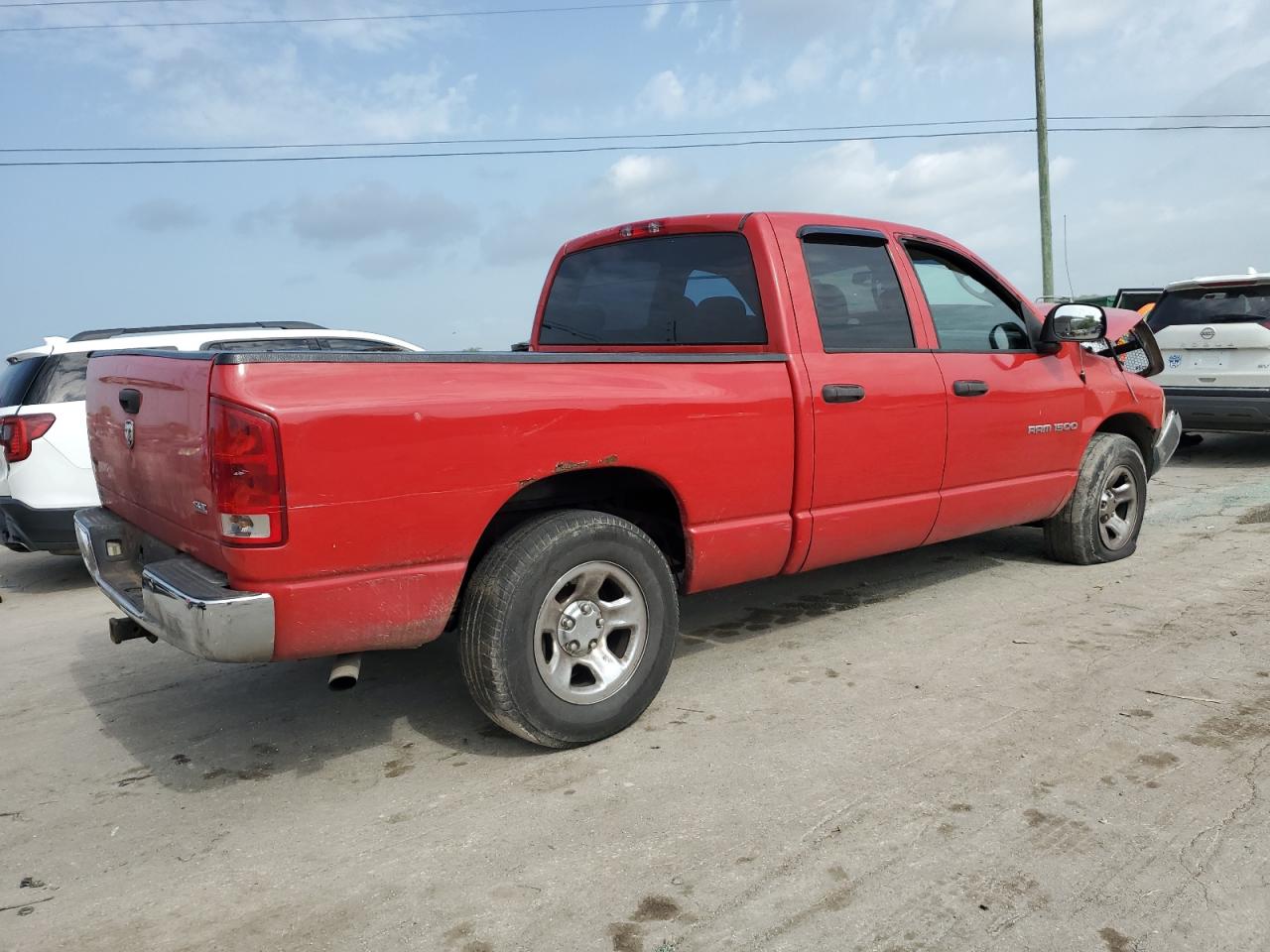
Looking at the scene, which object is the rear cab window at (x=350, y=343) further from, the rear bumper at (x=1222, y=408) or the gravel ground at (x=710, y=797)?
the rear bumper at (x=1222, y=408)

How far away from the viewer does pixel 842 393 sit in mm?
4223

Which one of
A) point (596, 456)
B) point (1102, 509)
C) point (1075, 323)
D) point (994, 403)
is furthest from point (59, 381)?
point (1102, 509)

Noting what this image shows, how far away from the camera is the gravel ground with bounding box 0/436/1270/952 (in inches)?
99.6

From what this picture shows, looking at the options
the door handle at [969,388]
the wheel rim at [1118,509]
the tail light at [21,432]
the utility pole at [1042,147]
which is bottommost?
the wheel rim at [1118,509]

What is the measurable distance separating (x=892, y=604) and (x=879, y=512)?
90cm

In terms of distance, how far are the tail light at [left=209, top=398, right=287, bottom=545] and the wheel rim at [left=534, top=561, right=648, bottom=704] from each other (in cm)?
94

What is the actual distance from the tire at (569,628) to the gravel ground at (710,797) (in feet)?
0.61

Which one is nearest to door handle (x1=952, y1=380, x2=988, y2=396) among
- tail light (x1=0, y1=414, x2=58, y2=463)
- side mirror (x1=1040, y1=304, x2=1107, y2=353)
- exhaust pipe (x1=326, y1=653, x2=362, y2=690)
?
side mirror (x1=1040, y1=304, x2=1107, y2=353)

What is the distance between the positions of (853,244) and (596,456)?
1.89 meters

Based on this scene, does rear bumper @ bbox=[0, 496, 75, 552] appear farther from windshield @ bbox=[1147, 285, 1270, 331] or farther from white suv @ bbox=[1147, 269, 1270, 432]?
windshield @ bbox=[1147, 285, 1270, 331]

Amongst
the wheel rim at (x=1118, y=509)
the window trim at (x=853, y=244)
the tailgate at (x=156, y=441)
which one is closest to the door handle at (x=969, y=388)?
the window trim at (x=853, y=244)

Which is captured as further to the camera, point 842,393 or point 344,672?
point 842,393

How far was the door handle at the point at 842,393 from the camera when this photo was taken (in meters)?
4.18

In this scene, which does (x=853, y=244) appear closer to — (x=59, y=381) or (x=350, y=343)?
(x=350, y=343)
